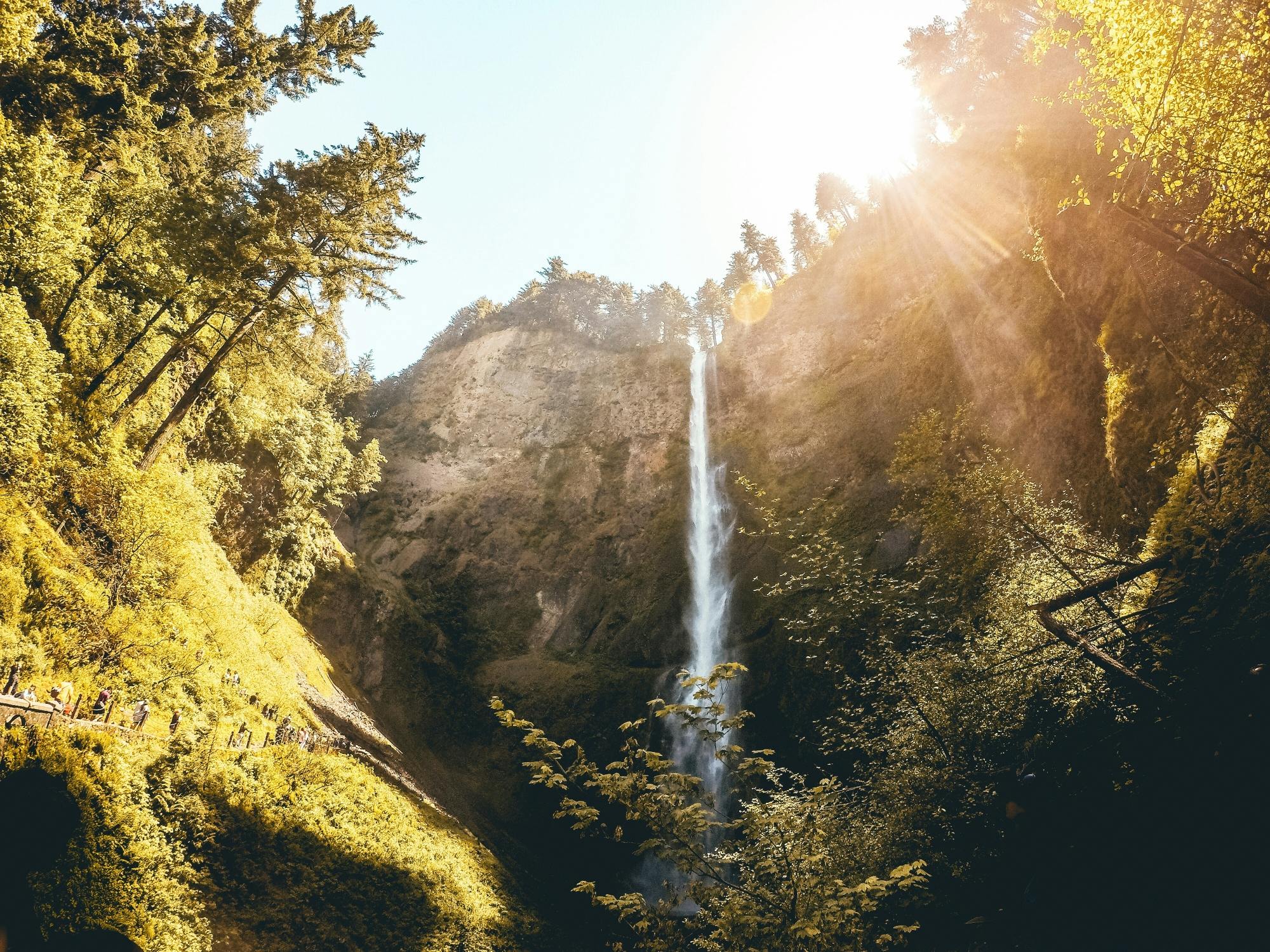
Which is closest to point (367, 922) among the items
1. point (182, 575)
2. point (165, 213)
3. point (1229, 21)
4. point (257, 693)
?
point (257, 693)

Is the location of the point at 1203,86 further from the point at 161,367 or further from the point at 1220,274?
the point at 161,367

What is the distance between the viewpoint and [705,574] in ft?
119

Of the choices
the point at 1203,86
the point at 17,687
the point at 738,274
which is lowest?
the point at 17,687

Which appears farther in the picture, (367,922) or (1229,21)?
(367,922)

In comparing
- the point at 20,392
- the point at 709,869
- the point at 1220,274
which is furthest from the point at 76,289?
the point at 1220,274

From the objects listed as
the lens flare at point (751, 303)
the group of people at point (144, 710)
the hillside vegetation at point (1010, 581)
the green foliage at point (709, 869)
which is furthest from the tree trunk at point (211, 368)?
the lens flare at point (751, 303)

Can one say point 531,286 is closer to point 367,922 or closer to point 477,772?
point 477,772

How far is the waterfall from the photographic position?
92.6 feet

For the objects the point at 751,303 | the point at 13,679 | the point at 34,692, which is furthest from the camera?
the point at 751,303

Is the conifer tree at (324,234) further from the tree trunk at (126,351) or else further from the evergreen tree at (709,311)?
the evergreen tree at (709,311)

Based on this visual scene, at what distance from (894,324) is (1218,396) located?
2487 centimetres

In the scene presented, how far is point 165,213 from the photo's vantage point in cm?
1786

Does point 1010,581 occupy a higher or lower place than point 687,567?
lower

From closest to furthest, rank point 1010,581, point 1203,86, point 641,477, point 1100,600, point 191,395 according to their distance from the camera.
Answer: point 1203,86 → point 1100,600 → point 1010,581 → point 191,395 → point 641,477
